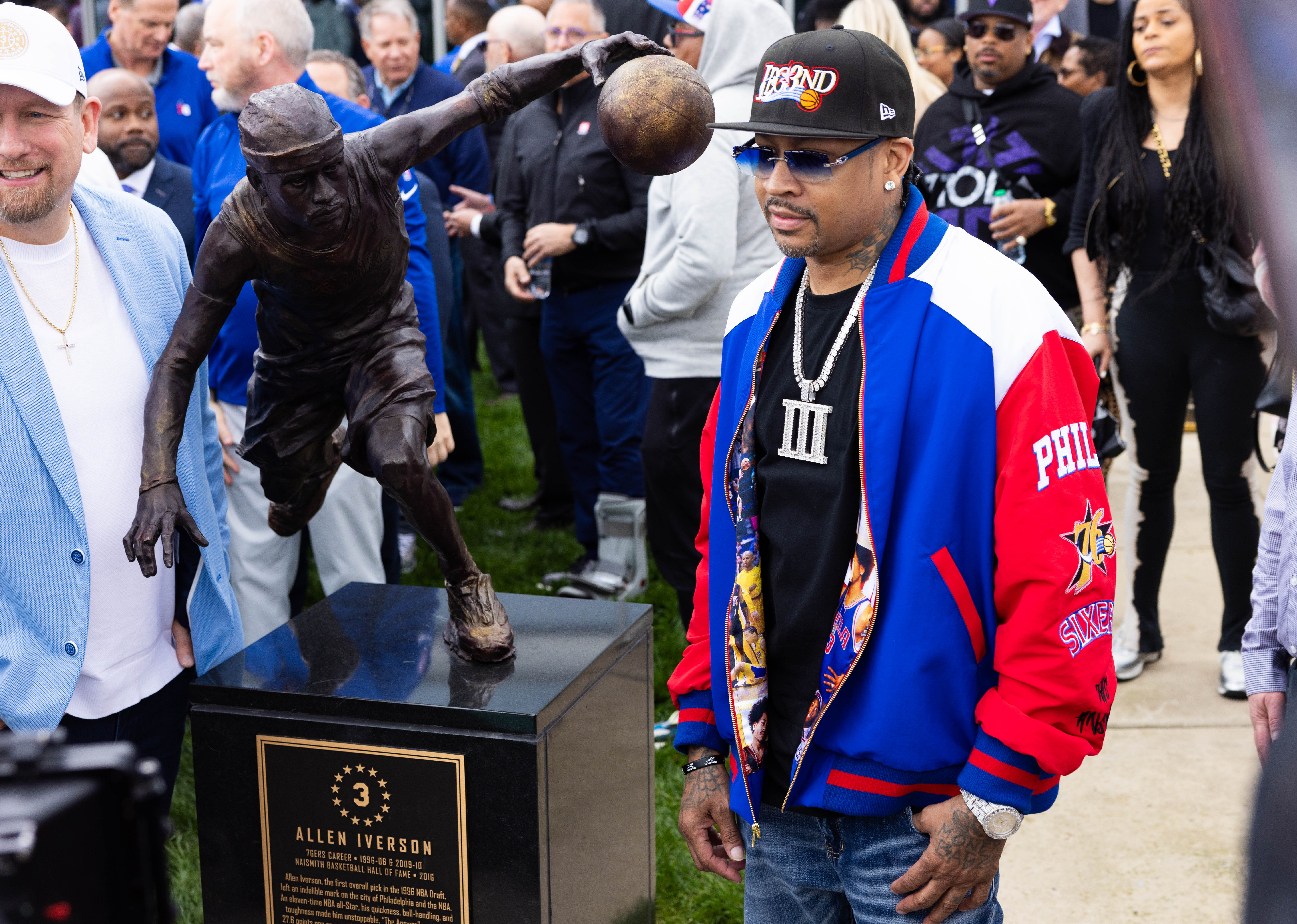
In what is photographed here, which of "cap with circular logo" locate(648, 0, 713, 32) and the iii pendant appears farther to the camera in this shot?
"cap with circular logo" locate(648, 0, 713, 32)

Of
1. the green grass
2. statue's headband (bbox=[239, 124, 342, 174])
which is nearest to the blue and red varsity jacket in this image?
statue's headband (bbox=[239, 124, 342, 174])

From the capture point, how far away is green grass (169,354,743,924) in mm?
3785

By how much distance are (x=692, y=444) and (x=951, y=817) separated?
2862mm

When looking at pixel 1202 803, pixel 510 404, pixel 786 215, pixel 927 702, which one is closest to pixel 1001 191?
pixel 1202 803

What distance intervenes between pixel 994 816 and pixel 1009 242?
3.63 m

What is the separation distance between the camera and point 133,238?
2.77 meters

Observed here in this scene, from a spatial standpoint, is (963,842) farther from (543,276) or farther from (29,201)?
(543,276)

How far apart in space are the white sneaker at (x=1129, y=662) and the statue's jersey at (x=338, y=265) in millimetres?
3652

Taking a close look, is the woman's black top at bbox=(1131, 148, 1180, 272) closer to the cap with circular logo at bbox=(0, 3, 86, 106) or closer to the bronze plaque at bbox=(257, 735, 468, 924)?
the bronze plaque at bbox=(257, 735, 468, 924)

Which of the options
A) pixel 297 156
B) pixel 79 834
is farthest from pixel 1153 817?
pixel 79 834

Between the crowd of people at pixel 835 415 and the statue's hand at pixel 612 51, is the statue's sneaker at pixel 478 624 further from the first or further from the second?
the statue's hand at pixel 612 51

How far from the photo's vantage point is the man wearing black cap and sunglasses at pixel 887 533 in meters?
1.87

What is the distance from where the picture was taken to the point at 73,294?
2.62 meters

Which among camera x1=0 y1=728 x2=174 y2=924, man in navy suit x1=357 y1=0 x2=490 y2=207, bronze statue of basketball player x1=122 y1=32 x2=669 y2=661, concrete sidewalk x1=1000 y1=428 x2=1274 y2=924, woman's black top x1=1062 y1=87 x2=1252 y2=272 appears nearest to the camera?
camera x1=0 y1=728 x2=174 y2=924
